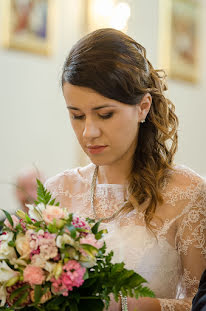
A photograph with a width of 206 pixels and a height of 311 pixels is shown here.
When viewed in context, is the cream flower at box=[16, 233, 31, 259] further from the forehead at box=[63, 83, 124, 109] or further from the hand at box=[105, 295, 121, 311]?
the forehead at box=[63, 83, 124, 109]

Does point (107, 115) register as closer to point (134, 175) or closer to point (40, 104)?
point (134, 175)

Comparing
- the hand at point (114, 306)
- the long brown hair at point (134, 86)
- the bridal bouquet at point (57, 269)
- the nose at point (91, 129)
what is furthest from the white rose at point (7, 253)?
the long brown hair at point (134, 86)

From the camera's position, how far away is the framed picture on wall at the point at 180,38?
8477mm

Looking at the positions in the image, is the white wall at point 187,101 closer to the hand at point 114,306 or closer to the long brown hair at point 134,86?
the long brown hair at point 134,86

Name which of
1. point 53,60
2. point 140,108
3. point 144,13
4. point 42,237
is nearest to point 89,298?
point 42,237

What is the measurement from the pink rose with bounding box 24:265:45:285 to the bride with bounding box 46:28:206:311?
2.08ft

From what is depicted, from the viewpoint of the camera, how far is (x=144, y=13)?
8.01m

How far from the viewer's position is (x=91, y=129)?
2762 mm

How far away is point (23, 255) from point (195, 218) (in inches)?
43.5

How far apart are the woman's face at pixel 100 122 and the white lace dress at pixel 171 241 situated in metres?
0.39

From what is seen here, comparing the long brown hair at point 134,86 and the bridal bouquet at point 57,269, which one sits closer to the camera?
the bridal bouquet at point 57,269

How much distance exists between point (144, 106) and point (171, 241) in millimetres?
720

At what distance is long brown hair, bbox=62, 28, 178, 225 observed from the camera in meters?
2.78

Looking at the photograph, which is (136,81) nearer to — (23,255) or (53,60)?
(23,255)
